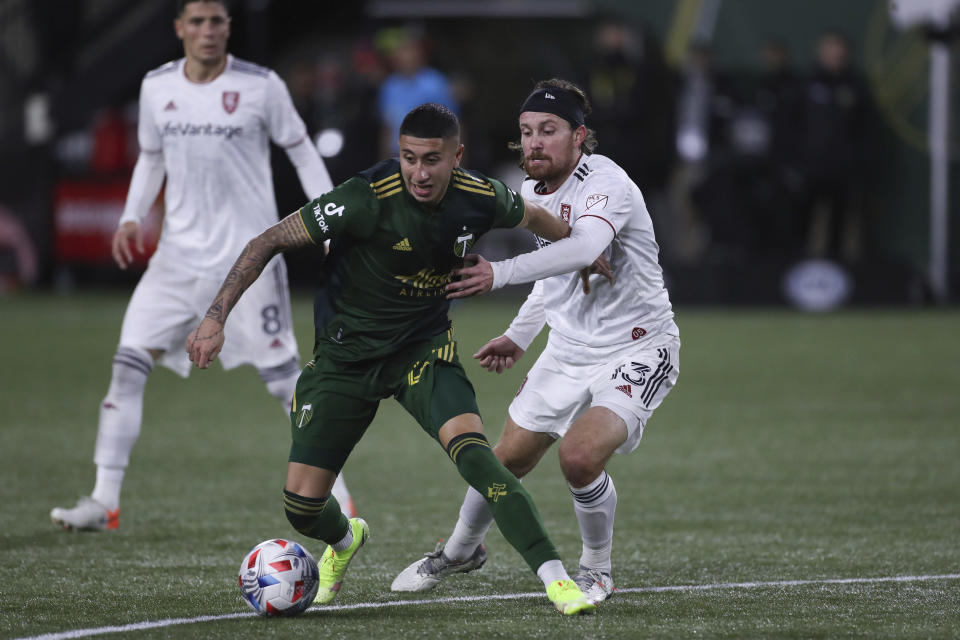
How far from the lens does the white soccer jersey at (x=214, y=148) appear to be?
787 cm

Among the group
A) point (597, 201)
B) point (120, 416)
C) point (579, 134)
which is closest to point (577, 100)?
point (579, 134)

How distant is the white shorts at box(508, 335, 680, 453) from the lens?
6309mm

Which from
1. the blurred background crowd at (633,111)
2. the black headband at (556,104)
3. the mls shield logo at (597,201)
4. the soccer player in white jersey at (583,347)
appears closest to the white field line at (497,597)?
the soccer player in white jersey at (583,347)

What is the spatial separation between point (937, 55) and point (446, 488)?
12693 mm

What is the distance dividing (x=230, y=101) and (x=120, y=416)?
1.72 m

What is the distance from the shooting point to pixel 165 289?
792 centimetres

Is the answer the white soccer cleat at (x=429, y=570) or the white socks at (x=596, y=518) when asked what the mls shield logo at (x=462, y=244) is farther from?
the white soccer cleat at (x=429, y=570)

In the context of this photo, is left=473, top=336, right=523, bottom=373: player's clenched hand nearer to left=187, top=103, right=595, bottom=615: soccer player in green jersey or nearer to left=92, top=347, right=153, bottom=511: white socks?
left=187, top=103, right=595, bottom=615: soccer player in green jersey

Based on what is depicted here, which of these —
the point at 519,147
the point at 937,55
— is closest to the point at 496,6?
the point at 937,55

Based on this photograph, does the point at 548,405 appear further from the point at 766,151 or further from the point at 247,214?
the point at 766,151

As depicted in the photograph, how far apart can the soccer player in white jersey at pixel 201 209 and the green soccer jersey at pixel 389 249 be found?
179 cm

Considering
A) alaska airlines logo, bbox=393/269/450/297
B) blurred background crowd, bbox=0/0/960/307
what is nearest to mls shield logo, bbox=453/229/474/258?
alaska airlines logo, bbox=393/269/450/297

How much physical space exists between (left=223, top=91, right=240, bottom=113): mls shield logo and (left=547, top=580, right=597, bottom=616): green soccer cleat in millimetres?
3397

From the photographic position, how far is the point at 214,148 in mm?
7867
